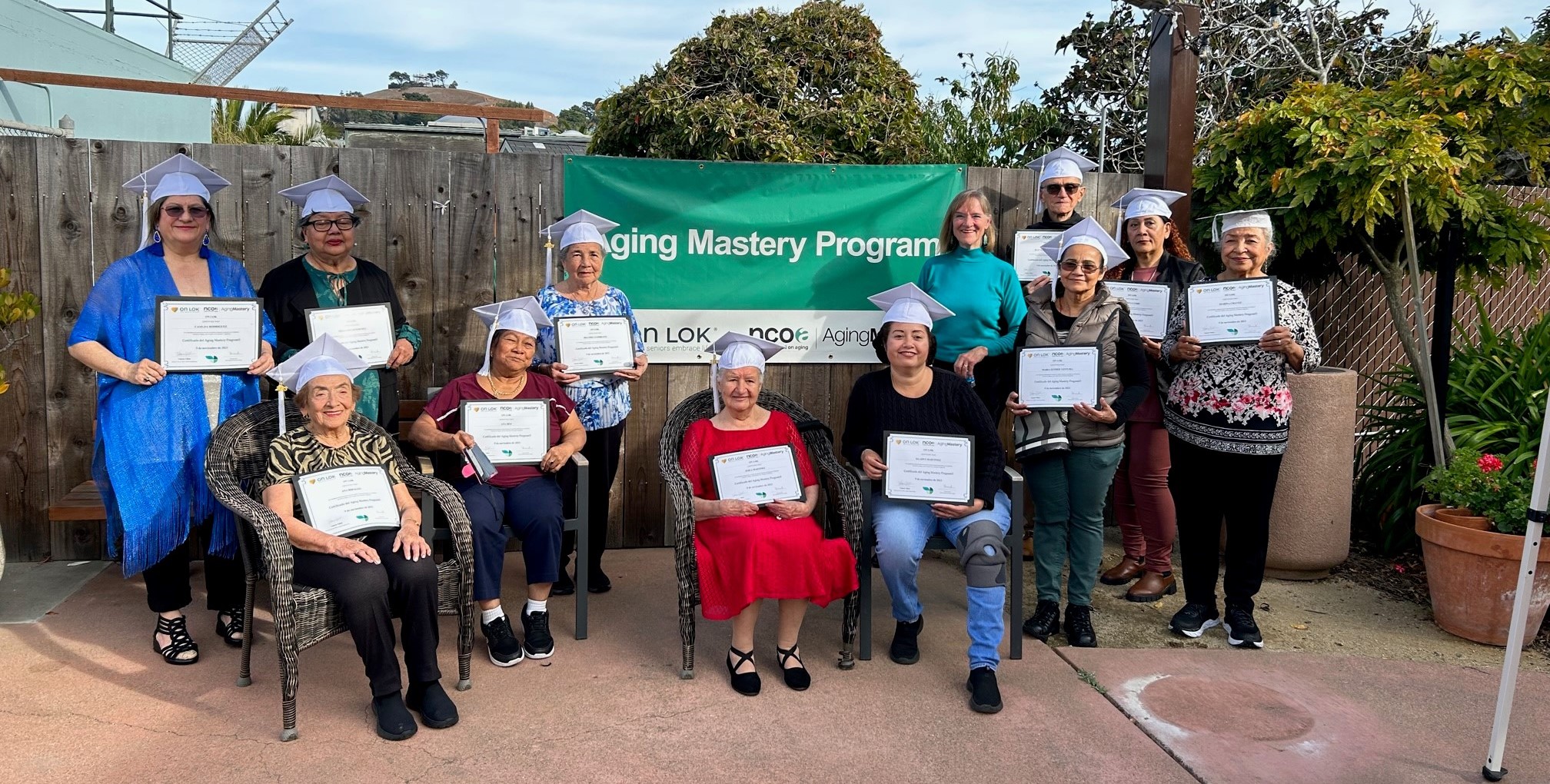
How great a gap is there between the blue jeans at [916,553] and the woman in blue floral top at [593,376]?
51.0 inches

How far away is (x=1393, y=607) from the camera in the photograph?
16.7 ft

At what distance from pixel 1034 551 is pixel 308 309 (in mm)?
3156


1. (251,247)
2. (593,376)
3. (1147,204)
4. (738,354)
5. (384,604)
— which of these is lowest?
(384,604)

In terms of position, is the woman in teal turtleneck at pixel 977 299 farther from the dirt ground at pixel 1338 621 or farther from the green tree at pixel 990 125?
the green tree at pixel 990 125

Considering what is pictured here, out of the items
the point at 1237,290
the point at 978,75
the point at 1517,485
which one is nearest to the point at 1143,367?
the point at 1237,290

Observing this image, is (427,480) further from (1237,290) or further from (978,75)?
(978,75)

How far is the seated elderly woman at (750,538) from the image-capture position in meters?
3.99

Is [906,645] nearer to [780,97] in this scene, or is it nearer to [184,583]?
[184,583]

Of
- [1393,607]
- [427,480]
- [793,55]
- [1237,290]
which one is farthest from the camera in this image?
[793,55]

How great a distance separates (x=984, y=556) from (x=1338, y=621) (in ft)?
6.58

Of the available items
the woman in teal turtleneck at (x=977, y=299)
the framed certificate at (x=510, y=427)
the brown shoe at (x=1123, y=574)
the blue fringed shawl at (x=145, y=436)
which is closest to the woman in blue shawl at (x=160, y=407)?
the blue fringed shawl at (x=145, y=436)

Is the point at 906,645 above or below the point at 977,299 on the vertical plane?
below

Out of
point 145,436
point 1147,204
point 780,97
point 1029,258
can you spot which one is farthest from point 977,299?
point 780,97

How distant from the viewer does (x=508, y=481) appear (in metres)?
4.40
